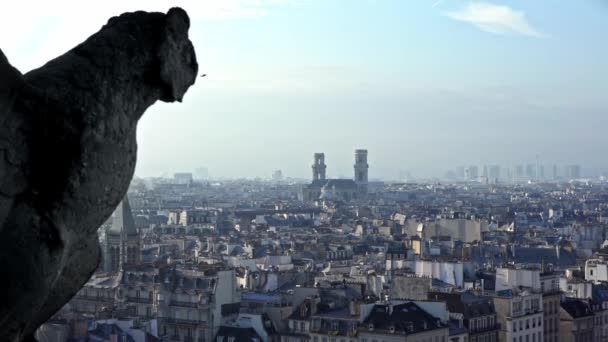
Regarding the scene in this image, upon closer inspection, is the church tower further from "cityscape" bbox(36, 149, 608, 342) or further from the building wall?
the building wall

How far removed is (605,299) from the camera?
44156 millimetres

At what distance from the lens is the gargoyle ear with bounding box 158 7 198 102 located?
3.28m

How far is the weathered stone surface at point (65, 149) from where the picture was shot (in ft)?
9.59

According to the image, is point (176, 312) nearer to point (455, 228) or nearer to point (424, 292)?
point (424, 292)

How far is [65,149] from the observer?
117 inches

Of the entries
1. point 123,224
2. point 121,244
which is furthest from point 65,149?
point 123,224

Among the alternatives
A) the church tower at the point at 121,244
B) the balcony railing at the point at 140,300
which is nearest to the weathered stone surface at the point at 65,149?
the balcony railing at the point at 140,300

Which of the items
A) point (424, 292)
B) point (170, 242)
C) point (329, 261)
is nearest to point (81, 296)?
point (424, 292)

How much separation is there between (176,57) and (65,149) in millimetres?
467

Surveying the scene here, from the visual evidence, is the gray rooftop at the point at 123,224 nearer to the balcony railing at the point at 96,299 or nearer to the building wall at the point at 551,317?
the balcony railing at the point at 96,299

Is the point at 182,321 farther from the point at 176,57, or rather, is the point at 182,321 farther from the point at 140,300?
the point at 176,57

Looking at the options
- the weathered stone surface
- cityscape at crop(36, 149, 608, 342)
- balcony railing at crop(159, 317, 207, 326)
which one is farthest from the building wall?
the weathered stone surface

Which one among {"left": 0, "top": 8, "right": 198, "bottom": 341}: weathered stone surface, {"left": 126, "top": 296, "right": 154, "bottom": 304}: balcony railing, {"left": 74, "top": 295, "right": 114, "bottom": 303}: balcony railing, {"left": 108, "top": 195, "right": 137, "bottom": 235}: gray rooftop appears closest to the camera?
{"left": 0, "top": 8, "right": 198, "bottom": 341}: weathered stone surface

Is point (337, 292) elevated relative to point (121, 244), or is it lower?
lower
